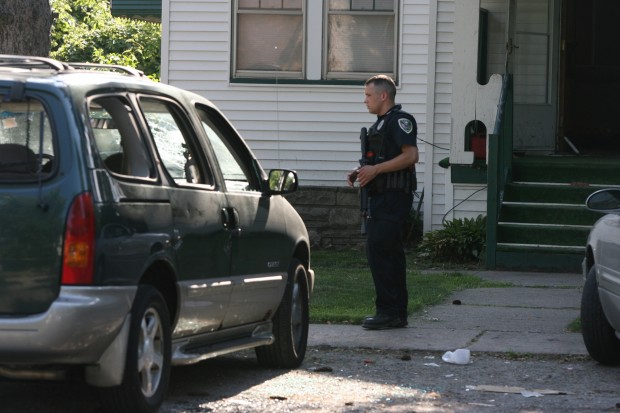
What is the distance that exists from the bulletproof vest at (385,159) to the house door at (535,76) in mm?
6939

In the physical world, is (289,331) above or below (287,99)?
below

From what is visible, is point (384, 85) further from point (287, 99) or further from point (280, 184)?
point (287, 99)

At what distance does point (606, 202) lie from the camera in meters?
7.82

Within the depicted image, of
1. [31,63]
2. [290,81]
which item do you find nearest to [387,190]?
[31,63]

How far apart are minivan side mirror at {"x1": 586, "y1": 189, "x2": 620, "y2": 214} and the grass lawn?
104 inches

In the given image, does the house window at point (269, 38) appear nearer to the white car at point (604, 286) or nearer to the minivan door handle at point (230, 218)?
the white car at point (604, 286)

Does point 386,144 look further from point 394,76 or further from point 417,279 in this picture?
point 394,76

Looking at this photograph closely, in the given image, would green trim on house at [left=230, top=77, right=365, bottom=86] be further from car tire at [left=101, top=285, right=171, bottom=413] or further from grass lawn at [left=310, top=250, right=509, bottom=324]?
car tire at [left=101, top=285, right=171, bottom=413]

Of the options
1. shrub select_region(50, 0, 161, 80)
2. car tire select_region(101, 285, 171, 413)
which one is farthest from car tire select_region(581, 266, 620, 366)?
shrub select_region(50, 0, 161, 80)

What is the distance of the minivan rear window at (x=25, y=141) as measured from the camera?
5.77 m

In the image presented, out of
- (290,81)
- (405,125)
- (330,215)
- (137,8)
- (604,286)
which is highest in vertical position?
(137,8)

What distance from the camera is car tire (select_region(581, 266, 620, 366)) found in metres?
8.04

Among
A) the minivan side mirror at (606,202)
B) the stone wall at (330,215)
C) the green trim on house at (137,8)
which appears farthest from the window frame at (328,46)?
the minivan side mirror at (606,202)

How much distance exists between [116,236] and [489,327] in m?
4.69
